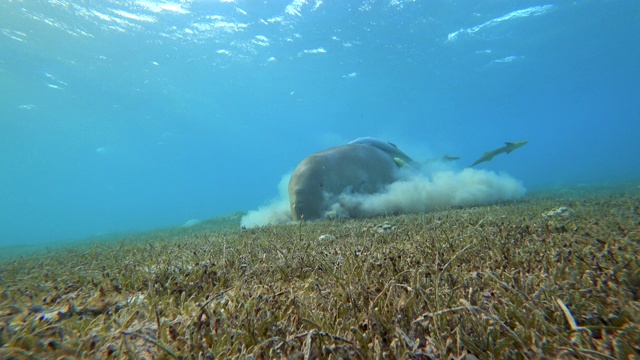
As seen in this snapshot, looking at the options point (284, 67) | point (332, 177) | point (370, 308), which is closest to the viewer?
point (370, 308)

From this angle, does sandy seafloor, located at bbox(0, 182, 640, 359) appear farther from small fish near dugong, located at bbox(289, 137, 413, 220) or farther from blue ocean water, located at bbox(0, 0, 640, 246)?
blue ocean water, located at bbox(0, 0, 640, 246)

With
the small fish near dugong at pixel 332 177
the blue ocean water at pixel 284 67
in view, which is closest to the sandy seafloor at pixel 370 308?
the small fish near dugong at pixel 332 177

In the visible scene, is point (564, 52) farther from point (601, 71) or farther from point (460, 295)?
point (460, 295)

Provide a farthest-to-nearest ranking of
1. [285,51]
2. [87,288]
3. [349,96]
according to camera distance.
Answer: [349,96]
[285,51]
[87,288]

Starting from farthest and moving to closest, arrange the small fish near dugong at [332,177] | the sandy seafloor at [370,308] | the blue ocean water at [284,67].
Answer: the blue ocean water at [284,67] < the small fish near dugong at [332,177] < the sandy seafloor at [370,308]

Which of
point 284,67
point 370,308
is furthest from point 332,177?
point 284,67

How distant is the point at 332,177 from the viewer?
8.39 meters

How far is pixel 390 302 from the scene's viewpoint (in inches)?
62.1

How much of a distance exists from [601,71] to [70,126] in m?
92.5

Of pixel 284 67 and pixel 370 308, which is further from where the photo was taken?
pixel 284 67

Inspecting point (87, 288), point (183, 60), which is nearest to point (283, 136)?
point (183, 60)

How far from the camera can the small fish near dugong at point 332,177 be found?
26.0ft

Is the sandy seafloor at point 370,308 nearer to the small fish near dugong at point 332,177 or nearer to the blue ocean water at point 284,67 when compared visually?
the small fish near dugong at point 332,177

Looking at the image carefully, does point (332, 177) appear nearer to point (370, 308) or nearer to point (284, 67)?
point (370, 308)
